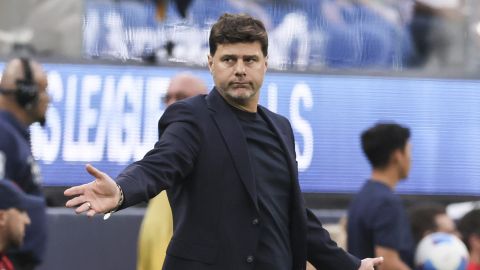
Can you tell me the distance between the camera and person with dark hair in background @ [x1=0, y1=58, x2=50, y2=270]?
21.0 ft

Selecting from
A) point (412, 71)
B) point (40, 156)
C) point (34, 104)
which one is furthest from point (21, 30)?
point (412, 71)

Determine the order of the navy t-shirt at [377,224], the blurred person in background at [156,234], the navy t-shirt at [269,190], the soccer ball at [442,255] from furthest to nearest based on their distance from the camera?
1. the soccer ball at [442,255]
2. the navy t-shirt at [377,224]
3. the blurred person in background at [156,234]
4. the navy t-shirt at [269,190]

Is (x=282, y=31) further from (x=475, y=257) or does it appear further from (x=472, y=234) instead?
(x=475, y=257)

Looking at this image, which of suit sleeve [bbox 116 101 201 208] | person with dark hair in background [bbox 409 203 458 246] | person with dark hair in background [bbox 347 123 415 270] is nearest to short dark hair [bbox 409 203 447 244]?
person with dark hair in background [bbox 409 203 458 246]

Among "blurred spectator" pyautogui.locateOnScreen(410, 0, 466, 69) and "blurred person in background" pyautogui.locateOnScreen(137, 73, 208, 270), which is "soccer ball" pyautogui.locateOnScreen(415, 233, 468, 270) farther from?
"blurred spectator" pyautogui.locateOnScreen(410, 0, 466, 69)

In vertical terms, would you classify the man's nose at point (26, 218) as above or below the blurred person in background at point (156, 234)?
above

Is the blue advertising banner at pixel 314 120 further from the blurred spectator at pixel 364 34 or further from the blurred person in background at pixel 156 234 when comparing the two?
the blurred person in background at pixel 156 234

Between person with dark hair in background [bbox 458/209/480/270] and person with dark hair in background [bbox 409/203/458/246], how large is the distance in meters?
0.07

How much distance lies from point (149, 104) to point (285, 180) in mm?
3659

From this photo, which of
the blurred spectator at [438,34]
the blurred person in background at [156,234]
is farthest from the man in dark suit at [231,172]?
the blurred spectator at [438,34]

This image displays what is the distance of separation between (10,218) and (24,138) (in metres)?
0.79

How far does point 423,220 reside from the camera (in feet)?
23.9

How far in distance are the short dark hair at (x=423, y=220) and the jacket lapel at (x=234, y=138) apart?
2.69 metres

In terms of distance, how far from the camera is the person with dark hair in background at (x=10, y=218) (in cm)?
597
